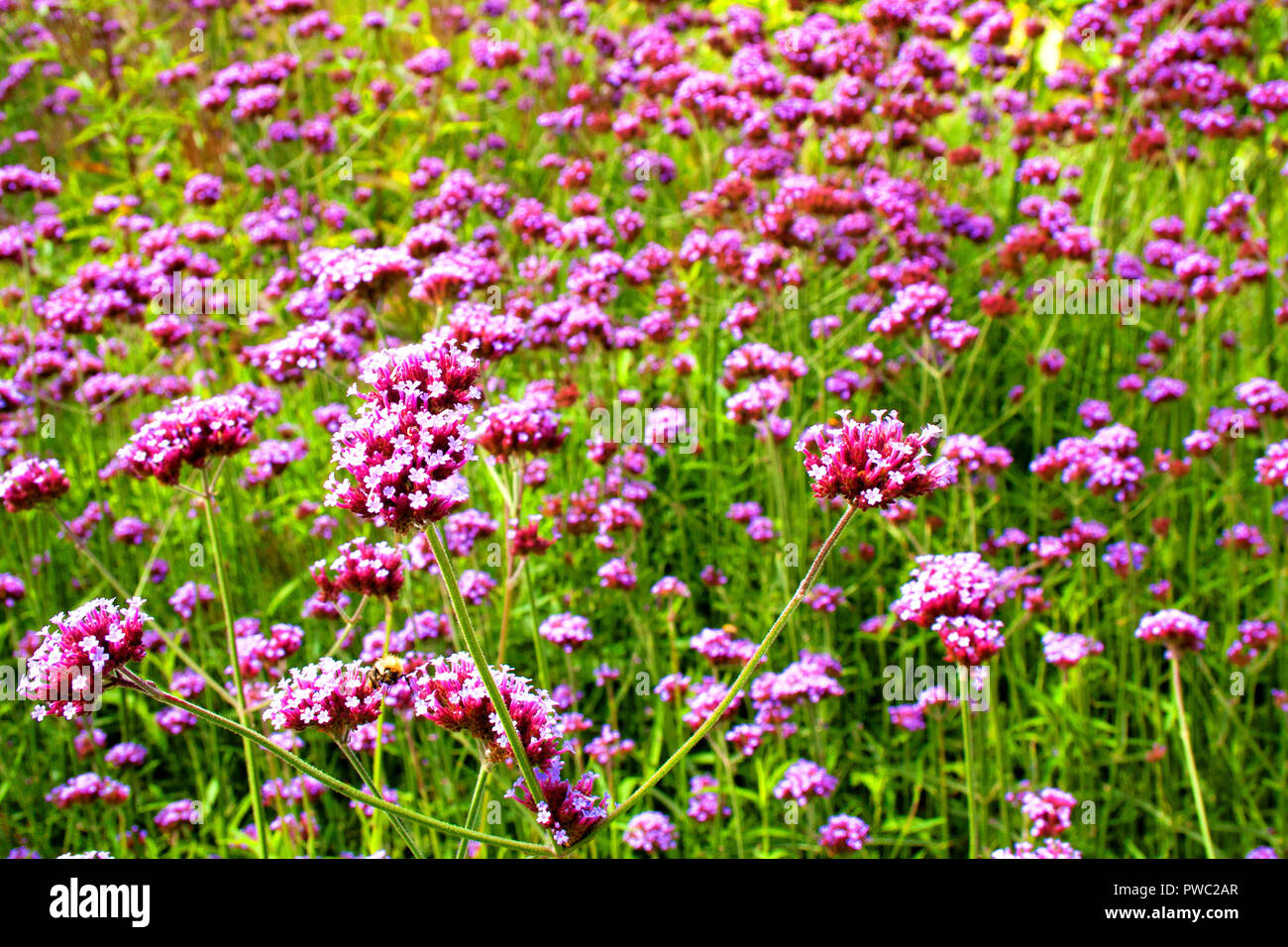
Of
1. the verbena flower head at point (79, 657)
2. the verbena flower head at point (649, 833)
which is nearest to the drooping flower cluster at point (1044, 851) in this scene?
the verbena flower head at point (649, 833)

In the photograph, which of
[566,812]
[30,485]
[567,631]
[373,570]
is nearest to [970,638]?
[566,812]

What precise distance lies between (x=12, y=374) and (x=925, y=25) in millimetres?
4599

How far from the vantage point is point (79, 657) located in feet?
5.33

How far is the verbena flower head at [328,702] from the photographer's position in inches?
68.4

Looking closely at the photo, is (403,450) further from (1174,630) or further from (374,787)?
(1174,630)

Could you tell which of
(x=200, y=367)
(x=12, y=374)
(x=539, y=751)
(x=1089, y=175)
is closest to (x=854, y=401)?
(x=1089, y=175)

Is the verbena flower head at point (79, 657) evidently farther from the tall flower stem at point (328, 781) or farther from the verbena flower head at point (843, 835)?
the verbena flower head at point (843, 835)

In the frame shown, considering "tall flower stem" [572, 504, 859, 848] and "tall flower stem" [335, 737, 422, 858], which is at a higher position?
"tall flower stem" [572, 504, 859, 848]

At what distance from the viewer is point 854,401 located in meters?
4.78

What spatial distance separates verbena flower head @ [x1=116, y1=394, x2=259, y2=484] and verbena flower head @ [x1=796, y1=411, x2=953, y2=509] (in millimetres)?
1357

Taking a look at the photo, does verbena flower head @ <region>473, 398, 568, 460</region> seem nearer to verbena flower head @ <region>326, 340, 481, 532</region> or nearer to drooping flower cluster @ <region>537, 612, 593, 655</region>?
drooping flower cluster @ <region>537, 612, 593, 655</region>

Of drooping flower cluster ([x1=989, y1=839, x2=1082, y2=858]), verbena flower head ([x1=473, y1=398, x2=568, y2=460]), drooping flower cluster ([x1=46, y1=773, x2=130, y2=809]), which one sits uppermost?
verbena flower head ([x1=473, y1=398, x2=568, y2=460])

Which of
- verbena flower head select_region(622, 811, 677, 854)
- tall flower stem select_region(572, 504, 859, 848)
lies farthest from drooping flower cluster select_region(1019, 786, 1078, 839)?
tall flower stem select_region(572, 504, 859, 848)

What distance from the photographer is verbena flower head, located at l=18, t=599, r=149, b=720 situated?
161 centimetres
